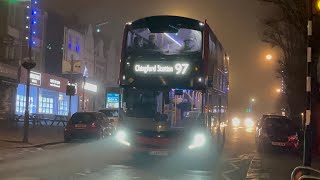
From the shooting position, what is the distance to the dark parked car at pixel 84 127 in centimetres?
2667

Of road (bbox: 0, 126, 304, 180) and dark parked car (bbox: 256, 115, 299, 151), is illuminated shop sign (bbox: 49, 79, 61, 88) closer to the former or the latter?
dark parked car (bbox: 256, 115, 299, 151)

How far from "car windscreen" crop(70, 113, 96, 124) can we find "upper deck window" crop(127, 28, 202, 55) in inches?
421

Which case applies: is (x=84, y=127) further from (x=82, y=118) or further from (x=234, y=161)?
(x=234, y=161)

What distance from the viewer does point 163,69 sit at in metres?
16.8

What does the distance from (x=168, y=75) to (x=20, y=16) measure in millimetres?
28529

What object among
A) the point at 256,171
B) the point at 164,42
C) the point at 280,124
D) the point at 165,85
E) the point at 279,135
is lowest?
the point at 256,171

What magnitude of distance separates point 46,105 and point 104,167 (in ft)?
117

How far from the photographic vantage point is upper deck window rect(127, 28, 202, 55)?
16.9 meters

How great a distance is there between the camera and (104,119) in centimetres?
2880

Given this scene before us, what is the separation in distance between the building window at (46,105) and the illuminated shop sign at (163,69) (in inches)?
1290

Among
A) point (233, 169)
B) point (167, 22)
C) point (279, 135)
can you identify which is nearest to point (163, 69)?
point (167, 22)

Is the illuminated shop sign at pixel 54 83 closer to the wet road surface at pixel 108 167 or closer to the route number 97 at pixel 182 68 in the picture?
the wet road surface at pixel 108 167

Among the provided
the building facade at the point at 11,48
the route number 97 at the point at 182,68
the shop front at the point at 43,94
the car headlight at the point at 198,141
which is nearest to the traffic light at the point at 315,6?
the route number 97 at the point at 182,68

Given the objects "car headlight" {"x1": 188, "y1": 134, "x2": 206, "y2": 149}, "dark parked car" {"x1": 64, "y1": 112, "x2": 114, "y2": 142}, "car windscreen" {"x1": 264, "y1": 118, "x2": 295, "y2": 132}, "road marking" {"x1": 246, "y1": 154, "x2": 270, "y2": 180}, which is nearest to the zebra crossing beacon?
"car headlight" {"x1": 188, "y1": 134, "x2": 206, "y2": 149}
